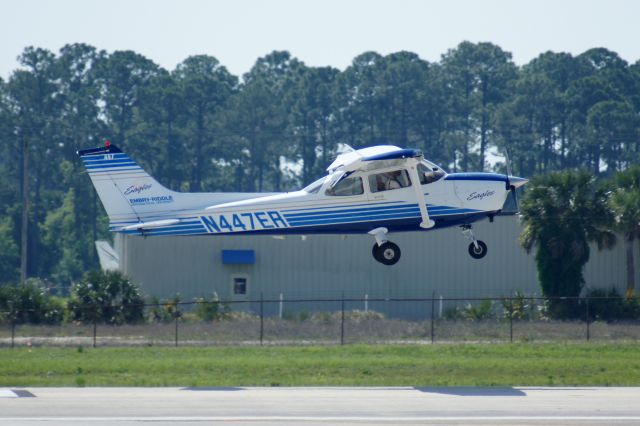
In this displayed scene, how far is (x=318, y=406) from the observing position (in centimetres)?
2197

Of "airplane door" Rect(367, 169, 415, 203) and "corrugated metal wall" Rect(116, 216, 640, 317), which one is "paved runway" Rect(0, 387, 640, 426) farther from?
"corrugated metal wall" Rect(116, 216, 640, 317)

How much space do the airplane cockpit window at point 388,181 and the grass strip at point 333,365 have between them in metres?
4.64

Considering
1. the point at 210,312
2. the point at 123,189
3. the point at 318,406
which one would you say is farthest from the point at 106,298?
the point at 318,406

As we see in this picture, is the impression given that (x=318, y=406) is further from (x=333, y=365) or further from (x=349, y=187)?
(x=333, y=365)

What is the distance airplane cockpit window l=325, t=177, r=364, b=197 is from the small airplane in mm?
23

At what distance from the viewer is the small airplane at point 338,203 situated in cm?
2648

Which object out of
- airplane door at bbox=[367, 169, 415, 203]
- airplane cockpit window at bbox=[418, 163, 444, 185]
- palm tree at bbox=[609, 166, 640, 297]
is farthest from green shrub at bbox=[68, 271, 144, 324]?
palm tree at bbox=[609, 166, 640, 297]

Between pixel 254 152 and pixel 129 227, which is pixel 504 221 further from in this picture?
pixel 254 152

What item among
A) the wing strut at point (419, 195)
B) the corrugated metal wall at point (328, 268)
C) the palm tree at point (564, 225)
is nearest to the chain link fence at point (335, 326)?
the palm tree at point (564, 225)

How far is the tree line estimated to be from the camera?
85.8 meters

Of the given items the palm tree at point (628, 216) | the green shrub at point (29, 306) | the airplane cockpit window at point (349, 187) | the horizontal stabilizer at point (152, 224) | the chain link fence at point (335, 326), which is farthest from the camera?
the palm tree at point (628, 216)

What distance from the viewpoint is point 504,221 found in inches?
1916

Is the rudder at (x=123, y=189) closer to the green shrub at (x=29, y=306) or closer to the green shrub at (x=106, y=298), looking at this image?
the green shrub at (x=29, y=306)

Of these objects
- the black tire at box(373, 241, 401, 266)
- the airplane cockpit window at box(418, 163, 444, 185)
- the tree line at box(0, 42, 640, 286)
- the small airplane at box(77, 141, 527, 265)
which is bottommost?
the black tire at box(373, 241, 401, 266)
